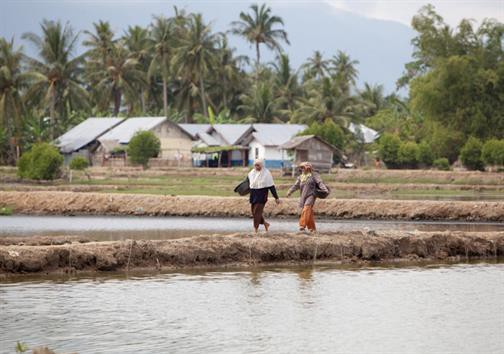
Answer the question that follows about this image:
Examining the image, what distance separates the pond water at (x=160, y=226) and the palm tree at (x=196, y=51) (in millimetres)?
51131

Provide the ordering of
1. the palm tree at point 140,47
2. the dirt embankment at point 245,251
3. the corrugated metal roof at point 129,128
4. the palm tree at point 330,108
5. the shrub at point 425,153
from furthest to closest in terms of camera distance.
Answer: the palm tree at point 140,47
the corrugated metal roof at point 129,128
the palm tree at point 330,108
the shrub at point 425,153
the dirt embankment at point 245,251

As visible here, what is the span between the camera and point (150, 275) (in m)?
15.7

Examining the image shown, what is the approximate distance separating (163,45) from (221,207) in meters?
53.7

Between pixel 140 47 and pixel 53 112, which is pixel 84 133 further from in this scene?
pixel 140 47

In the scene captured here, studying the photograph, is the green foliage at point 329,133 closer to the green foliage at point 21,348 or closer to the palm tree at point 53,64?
the palm tree at point 53,64

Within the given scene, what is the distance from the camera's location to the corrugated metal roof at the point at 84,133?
74.9 metres

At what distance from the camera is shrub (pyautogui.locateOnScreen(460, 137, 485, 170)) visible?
5619cm

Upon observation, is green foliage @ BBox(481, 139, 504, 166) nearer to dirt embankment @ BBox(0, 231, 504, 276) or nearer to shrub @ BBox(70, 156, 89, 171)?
shrub @ BBox(70, 156, 89, 171)

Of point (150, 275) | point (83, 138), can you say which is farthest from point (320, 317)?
point (83, 138)

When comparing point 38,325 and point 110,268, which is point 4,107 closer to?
point 110,268

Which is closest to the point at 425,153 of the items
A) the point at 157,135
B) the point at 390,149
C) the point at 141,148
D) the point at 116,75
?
the point at 390,149

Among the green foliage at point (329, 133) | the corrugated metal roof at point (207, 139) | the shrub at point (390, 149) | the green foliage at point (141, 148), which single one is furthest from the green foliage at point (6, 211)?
the corrugated metal roof at point (207, 139)

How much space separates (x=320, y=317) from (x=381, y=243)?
5897 millimetres

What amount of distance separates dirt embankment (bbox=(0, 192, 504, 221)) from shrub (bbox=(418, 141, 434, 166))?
30.7 m
